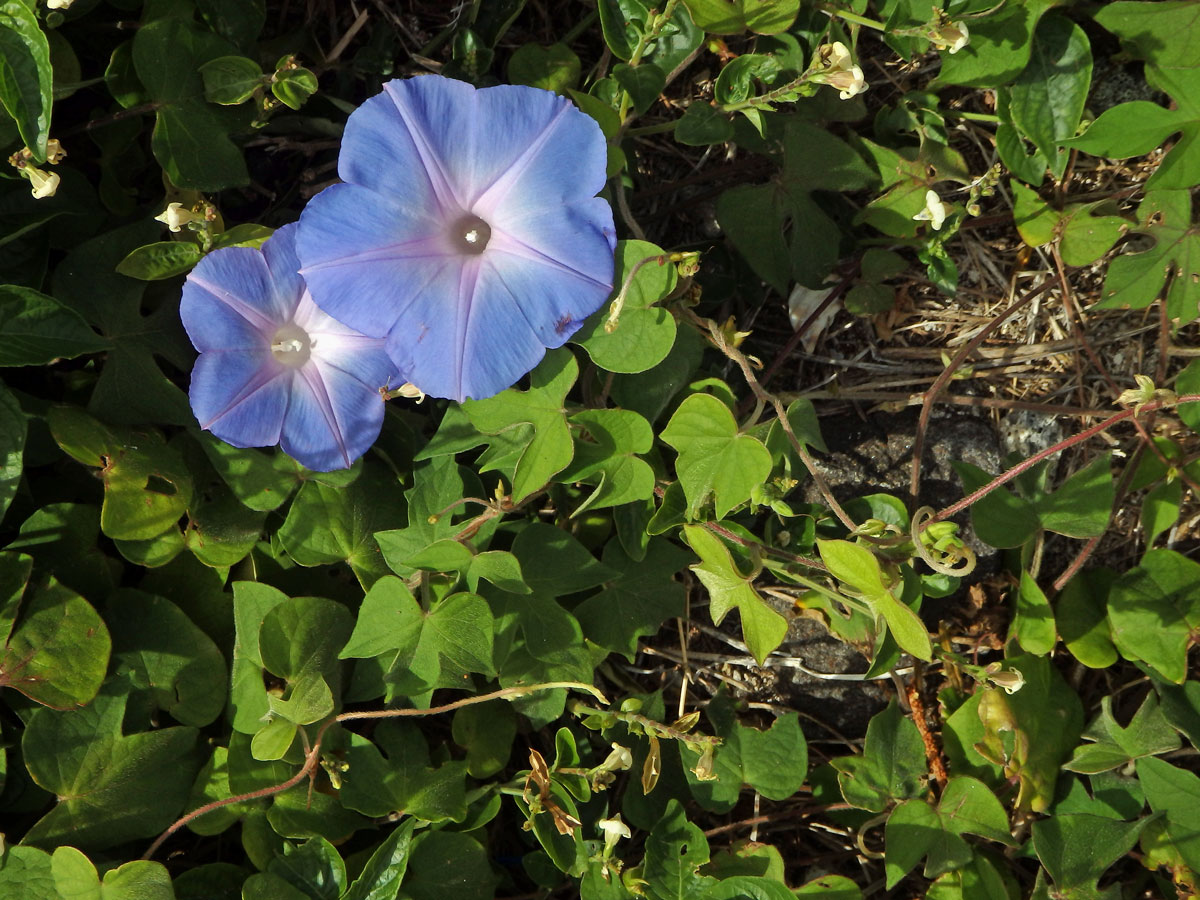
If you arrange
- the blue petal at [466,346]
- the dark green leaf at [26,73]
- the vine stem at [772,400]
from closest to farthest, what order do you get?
the dark green leaf at [26,73]
the blue petal at [466,346]
the vine stem at [772,400]

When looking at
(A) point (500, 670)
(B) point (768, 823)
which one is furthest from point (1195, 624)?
(A) point (500, 670)

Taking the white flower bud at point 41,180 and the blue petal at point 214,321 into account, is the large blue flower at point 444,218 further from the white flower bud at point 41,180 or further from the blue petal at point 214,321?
the white flower bud at point 41,180

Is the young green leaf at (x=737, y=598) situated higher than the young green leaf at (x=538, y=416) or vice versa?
the young green leaf at (x=538, y=416)

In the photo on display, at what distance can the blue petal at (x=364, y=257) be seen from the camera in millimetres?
2359

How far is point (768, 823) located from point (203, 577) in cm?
205

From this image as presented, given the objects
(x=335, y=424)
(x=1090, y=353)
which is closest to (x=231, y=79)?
(x=335, y=424)

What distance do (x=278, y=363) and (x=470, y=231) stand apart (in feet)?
2.14

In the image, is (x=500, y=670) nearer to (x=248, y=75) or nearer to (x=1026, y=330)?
(x=248, y=75)

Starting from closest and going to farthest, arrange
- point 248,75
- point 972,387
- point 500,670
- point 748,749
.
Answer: point 248,75 < point 500,670 < point 748,749 < point 972,387

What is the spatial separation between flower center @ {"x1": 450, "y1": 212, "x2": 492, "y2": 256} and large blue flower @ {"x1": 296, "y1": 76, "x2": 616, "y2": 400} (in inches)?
2.9

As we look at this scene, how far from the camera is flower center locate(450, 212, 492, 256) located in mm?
2602

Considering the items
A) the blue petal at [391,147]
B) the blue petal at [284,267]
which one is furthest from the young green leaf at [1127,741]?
the blue petal at [284,267]

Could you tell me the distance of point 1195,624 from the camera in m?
3.04

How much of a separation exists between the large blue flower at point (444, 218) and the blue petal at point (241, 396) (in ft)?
1.15
